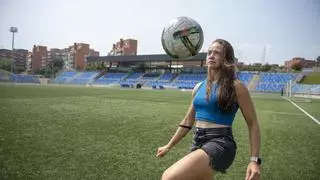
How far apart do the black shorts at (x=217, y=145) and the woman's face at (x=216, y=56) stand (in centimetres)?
58

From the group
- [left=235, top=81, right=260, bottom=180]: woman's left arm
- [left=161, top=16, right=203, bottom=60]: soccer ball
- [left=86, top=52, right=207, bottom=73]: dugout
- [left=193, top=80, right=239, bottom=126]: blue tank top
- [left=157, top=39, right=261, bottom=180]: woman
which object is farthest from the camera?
[left=86, top=52, right=207, bottom=73]: dugout

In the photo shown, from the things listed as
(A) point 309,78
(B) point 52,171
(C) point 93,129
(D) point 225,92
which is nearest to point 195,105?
(D) point 225,92

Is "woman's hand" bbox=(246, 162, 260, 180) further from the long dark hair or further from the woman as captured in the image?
the long dark hair

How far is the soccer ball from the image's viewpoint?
4.93 meters

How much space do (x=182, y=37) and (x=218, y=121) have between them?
206cm

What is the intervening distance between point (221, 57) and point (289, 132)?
863 cm

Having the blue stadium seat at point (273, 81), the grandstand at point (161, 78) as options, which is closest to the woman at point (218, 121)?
the grandstand at point (161, 78)

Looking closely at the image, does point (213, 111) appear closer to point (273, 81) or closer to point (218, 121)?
point (218, 121)

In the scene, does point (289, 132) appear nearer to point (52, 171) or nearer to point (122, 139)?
point (122, 139)

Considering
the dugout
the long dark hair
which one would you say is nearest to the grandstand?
the dugout

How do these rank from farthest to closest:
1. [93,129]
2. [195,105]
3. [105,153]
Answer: [93,129] < [105,153] < [195,105]

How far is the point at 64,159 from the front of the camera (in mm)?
5949

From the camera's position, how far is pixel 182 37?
16.1 ft

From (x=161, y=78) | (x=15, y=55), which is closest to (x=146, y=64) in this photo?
(x=161, y=78)
